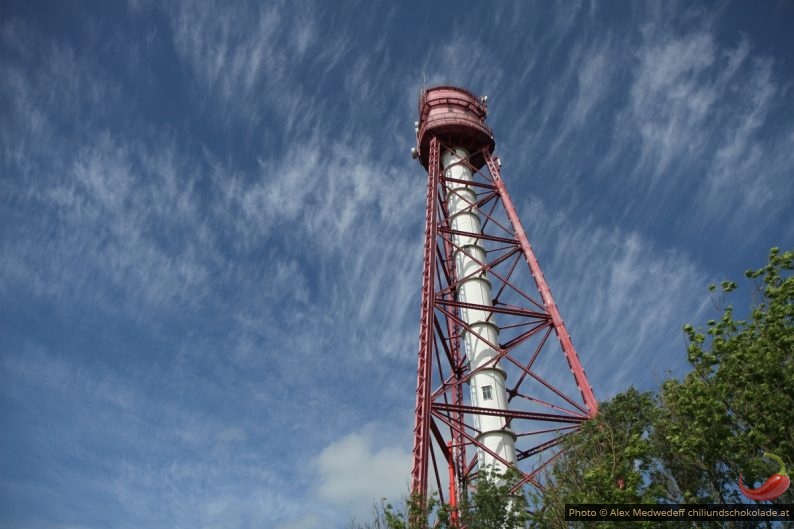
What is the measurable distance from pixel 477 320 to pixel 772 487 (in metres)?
12.7

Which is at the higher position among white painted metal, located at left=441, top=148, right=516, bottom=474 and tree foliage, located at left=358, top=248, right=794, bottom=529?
white painted metal, located at left=441, top=148, right=516, bottom=474

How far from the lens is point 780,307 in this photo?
11484 mm

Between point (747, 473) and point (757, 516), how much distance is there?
735 millimetres

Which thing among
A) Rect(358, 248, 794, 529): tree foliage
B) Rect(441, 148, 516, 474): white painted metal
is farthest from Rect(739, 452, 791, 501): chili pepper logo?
Rect(441, 148, 516, 474): white painted metal

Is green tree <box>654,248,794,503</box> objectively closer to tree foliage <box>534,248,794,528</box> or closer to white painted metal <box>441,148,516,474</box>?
tree foliage <box>534,248,794,528</box>

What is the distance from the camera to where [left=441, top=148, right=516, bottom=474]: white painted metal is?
768 inches

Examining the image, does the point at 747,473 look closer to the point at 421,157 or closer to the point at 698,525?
the point at 698,525

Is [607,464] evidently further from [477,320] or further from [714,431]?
[477,320]

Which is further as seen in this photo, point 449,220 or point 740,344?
point 449,220

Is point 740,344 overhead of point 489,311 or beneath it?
beneath

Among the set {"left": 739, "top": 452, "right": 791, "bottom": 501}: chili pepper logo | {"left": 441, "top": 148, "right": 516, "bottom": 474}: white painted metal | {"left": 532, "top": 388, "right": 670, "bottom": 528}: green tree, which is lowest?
{"left": 739, "top": 452, "right": 791, "bottom": 501}: chili pepper logo

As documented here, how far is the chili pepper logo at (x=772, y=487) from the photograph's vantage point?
33.5 ft

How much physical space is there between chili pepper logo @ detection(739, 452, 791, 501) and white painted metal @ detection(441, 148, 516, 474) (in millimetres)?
7306

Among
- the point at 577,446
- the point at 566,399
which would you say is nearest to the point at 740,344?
the point at 577,446
